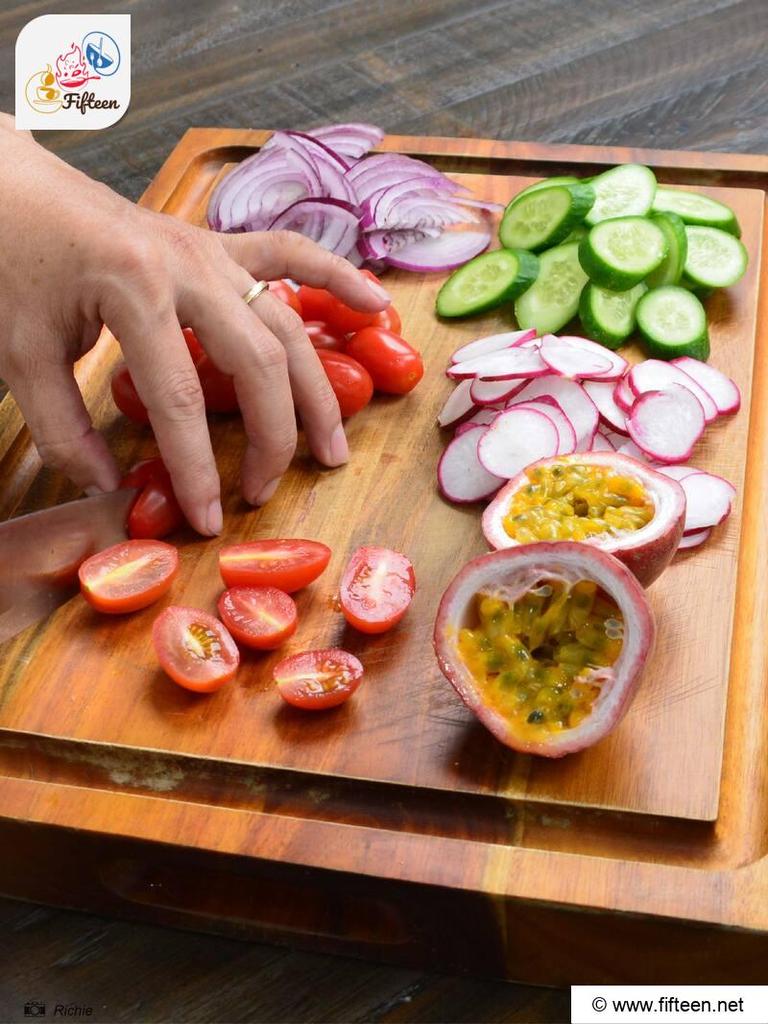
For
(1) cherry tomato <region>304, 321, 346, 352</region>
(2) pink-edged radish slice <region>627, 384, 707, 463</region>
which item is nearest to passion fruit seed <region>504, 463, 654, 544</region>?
(2) pink-edged radish slice <region>627, 384, 707, 463</region>

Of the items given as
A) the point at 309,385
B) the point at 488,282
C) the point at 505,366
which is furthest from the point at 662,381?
the point at 309,385

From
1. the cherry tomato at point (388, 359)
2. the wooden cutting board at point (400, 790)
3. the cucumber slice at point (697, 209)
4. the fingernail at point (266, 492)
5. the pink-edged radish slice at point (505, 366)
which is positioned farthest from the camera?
the cucumber slice at point (697, 209)

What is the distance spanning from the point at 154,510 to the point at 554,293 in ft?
4.20

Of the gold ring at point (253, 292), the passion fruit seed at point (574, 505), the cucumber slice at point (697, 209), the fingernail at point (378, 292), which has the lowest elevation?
the cucumber slice at point (697, 209)

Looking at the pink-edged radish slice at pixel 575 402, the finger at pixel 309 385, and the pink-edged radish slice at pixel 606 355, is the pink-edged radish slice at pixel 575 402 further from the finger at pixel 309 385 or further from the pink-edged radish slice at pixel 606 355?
the finger at pixel 309 385

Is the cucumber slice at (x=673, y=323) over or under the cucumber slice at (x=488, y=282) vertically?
under

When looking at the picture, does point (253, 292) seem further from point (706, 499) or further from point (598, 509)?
point (706, 499)

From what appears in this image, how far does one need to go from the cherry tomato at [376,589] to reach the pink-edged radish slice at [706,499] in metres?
0.64

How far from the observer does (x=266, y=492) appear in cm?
302

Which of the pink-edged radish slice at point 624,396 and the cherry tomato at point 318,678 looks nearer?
the cherry tomato at point 318,678

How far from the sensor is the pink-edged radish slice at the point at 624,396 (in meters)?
3.09

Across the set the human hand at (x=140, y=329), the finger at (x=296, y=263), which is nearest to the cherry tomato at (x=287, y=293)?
the finger at (x=296, y=263)

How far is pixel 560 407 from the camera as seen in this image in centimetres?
307

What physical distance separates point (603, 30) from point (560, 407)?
2.38 meters
